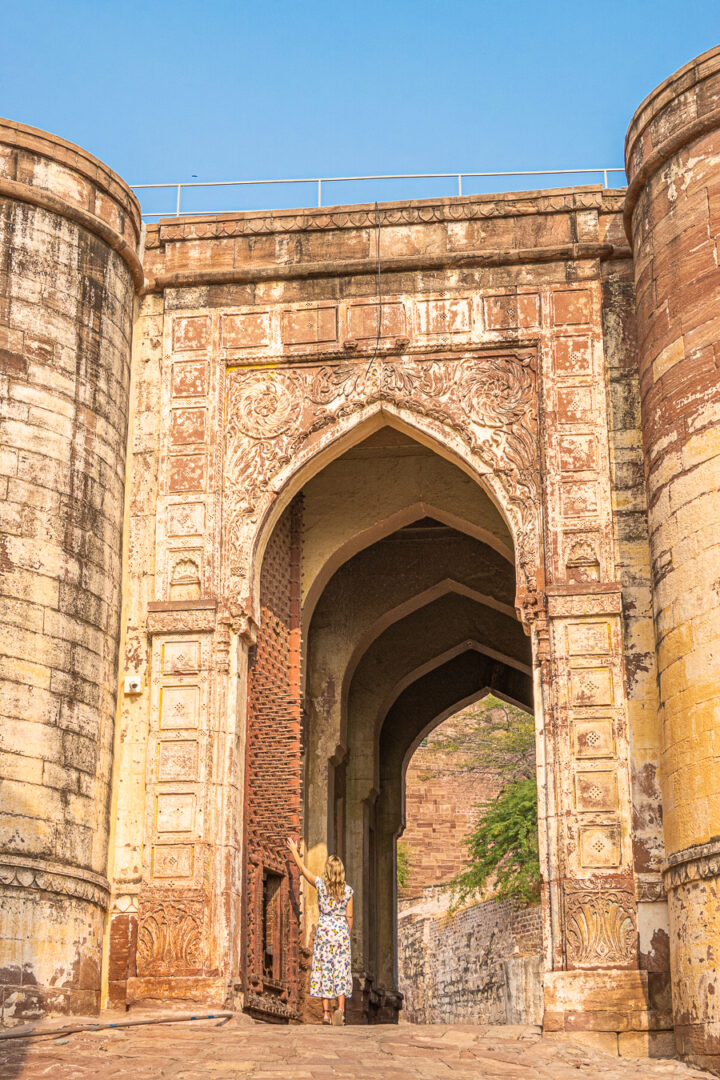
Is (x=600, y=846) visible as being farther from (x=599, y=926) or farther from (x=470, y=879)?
(x=470, y=879)

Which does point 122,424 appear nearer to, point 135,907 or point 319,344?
point 319,344

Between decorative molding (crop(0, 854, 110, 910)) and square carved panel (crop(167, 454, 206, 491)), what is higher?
square carved panel (crop(167, 454, 206, 491))

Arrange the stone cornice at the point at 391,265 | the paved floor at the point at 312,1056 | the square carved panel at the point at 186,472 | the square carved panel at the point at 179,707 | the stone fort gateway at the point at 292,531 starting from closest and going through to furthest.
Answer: the paved floor at the point at 312,1056
the stone fort gateway at the point at 292,531
the square carved panel at the point at 179,707
the square carved panel at the point at 186,472
the stone cornice at the point at 391,265

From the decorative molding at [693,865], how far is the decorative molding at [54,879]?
3890mm

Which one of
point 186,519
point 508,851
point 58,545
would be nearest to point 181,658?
point 186,519

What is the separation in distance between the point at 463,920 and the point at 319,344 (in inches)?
602

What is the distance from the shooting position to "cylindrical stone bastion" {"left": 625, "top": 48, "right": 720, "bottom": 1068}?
9.03 metres

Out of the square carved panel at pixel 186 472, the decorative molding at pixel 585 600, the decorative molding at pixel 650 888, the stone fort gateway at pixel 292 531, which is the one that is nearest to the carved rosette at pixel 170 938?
the stone fort gateway at pixel 292 531

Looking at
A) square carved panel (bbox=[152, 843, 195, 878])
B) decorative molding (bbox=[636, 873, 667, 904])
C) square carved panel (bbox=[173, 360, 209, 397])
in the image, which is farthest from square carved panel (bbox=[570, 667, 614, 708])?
square carved panel (bbox=[173, 360, 209, 397])

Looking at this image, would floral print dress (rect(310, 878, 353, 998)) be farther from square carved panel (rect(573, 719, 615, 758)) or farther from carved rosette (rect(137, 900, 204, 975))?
square carved panel (rect(573, 719, 615, 758))

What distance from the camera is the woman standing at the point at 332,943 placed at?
1075 cm

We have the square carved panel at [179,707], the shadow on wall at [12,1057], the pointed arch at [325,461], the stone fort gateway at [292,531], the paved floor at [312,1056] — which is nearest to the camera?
the shadow on wall at [12,1057]

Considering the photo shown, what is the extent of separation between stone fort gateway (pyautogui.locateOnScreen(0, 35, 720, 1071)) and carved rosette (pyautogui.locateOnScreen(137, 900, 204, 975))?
21mm

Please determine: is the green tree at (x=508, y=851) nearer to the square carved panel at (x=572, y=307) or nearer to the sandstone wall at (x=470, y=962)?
the sandstone wall at (x=470, y=962)
